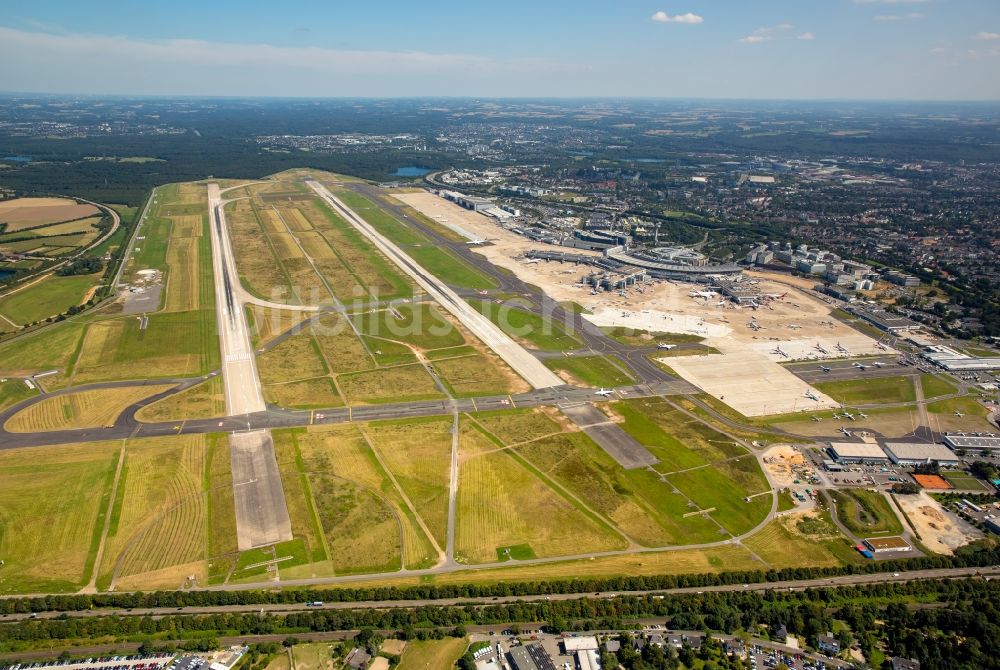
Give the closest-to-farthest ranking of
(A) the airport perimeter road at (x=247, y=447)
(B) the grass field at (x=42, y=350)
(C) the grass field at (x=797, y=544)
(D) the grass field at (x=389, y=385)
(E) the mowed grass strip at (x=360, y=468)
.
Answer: (C) the grass field at (x=797, y=544) → (E) the mowed grass strip at (x=360, y=468) → (A) the airport perimeter road at (x=247, y=447) → (D) the grass field at (x=389, y=385) → (B) the grass field at (x=42, y=350)

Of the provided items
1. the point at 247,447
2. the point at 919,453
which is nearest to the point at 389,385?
the point at 247,447

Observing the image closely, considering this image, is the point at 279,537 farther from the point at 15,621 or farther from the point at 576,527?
the point at 576,527

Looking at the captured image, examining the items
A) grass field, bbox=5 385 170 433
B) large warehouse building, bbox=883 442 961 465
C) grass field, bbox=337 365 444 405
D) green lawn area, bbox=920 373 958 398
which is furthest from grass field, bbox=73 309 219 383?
green lawn area, bbox=920 373 958 398

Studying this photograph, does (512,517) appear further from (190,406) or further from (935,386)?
(935,386)

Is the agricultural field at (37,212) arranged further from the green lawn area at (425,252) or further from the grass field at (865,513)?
the grass field at (865,513)

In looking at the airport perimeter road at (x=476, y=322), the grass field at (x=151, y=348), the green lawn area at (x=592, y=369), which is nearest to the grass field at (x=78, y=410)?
the grass field at (x=151, y=348)

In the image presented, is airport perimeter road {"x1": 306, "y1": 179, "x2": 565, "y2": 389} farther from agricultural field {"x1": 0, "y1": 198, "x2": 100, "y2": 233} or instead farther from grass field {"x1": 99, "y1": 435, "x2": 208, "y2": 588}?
agricultural field {"x1": 0, "y1": 198, "x2": 100, "y2": 233}
